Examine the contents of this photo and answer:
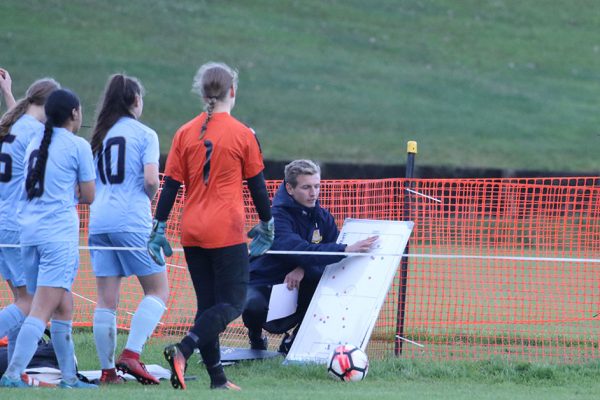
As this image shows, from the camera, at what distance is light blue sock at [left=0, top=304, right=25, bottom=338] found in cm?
638

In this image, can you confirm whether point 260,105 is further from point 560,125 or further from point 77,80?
point 560,125

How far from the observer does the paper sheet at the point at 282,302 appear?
7434 millimetres

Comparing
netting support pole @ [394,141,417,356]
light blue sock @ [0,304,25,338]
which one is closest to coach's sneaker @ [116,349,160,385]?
light blue sock @ [0,304,25,338]

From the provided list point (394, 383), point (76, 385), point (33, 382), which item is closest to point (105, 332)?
point (76, 385)

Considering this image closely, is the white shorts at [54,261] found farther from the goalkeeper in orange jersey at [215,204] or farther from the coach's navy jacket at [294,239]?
the coach's navy jacket at [294,239]

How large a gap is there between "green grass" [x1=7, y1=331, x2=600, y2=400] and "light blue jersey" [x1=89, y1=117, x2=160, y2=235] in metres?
0.96

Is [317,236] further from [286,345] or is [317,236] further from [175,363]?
[175,363]

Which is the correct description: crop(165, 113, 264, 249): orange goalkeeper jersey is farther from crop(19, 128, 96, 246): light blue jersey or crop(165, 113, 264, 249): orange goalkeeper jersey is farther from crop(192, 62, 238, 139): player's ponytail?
crop(19, 128, 96, 246): light blue jersey

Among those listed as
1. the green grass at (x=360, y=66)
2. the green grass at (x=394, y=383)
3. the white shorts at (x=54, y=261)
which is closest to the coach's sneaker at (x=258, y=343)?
the green grass at (x=394, y=383)

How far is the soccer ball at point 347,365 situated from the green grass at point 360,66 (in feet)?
47.7

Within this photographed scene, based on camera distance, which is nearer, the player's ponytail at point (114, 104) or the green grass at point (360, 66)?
the player's ponytail at point (114, 104)

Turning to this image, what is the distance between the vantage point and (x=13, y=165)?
6.43 metres

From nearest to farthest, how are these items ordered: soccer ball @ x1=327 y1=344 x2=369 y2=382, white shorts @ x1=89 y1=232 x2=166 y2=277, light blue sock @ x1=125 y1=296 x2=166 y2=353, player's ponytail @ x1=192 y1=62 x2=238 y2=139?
player's ponytail @ x1=192 y1=62 x2=238 y2=139 → white shorts @ x1=89 y1=232 x2=166 y2=277 → light blue sock @ x1=125 y1=296 x2=166 y2=353 → soccer ball @ x1=327 y1=344 x2=369 y2=382

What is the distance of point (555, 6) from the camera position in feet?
119
